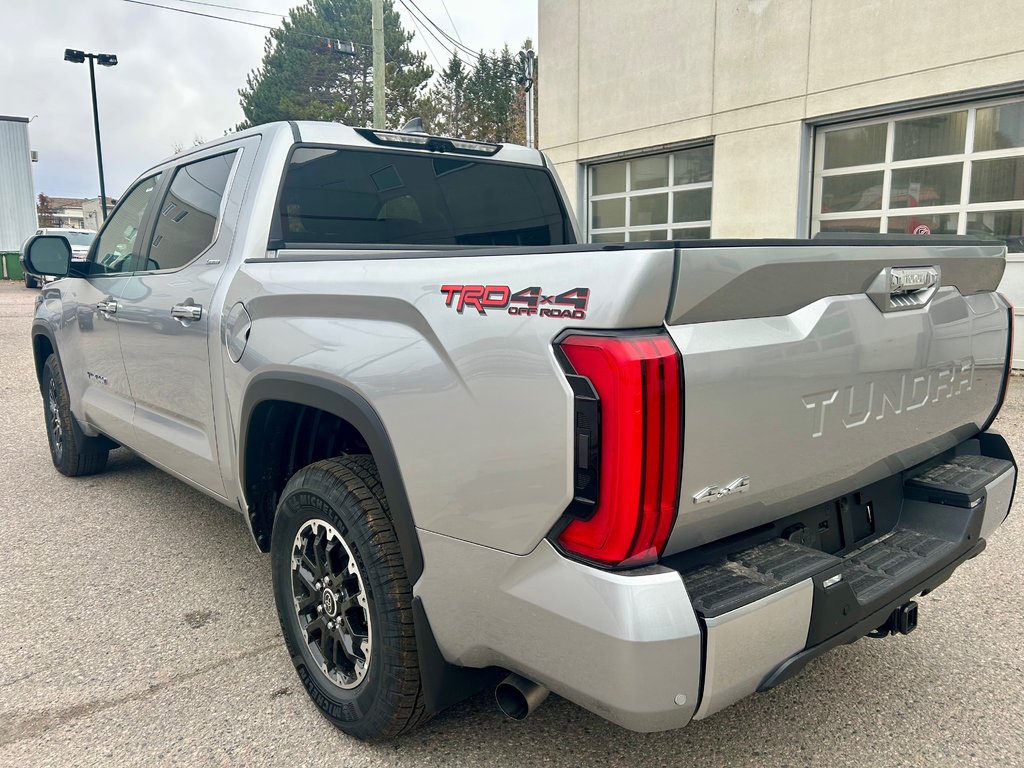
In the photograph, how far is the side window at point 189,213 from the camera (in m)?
3.32

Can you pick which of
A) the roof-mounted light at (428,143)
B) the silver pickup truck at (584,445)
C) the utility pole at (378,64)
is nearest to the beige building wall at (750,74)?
the utility pole at (378,64)

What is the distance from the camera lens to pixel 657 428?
158 centimetres

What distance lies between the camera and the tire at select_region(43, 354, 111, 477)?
505 centimetres

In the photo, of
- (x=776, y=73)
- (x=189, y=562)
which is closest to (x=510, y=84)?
(x=776, y=73)

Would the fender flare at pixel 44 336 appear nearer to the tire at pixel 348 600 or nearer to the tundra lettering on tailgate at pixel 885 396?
the tire at pixel 348 600

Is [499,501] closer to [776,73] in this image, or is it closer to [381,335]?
[381,335]

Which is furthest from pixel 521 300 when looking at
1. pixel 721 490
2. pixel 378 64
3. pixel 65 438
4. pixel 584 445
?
pixel 378 64

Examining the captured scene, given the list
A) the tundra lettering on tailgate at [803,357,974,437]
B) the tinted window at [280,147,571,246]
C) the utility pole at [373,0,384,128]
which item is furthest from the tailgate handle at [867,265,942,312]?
the utility pole at [373,0,384,128]

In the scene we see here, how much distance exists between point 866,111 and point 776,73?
1365mm

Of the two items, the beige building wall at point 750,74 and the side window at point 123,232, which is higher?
the beige building wall at point 750,74

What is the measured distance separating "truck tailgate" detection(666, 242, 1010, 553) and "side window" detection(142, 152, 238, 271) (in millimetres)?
2326

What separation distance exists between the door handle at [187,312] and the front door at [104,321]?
34.5 inches

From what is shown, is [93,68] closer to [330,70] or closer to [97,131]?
[97,131]

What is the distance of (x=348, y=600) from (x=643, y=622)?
109cm
